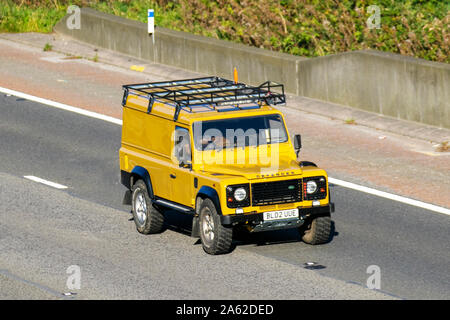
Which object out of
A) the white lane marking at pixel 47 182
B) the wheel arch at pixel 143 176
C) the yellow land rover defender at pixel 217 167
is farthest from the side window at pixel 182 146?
the white lane marking at pixel 47 182

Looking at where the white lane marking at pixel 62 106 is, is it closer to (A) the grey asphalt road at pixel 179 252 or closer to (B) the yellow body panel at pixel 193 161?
(A) the grey asphalt road at pixel 179 252

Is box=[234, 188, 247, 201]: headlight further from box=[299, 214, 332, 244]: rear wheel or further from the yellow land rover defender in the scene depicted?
box=[299, 214, 332, 244]: rear wheel

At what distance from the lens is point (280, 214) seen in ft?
48.6

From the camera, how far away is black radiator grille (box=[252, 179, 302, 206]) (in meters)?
14.7

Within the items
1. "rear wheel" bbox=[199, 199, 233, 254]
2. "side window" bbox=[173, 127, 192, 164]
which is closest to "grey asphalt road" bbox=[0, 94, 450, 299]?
"rear wheel" bbox=[199, 199, 233, 254]

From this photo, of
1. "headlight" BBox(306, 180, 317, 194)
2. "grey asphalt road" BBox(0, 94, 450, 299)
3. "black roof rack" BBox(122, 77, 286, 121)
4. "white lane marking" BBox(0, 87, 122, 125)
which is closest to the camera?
"grey asphalt road" BBox(0, 94, 450, 299)

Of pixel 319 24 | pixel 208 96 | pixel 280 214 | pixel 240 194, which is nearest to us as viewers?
pixel 240 194

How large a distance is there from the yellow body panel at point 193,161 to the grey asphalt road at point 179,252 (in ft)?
2.55

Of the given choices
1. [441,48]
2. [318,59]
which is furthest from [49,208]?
[441,48]

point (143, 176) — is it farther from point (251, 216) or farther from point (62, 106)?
point (62, 106)

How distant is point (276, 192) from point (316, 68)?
9814 millimetres

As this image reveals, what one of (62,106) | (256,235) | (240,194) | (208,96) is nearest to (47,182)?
(208,96)

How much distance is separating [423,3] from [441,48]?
9.23ft

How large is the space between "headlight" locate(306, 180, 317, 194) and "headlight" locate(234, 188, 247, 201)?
2.96 feet
